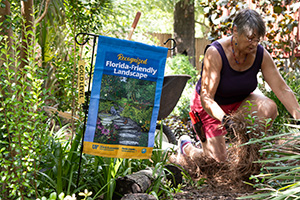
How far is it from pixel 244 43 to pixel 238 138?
74 centimetres

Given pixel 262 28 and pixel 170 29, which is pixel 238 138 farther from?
pixel 170 29

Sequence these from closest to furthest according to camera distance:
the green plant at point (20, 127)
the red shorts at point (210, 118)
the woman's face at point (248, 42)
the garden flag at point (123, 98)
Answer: the green plant at point (20, 127) < the garden flag at point (123, 98) < the woman's face at point (248, 42) < the red shorts at point (210, 118)

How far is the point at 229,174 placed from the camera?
2.96 m

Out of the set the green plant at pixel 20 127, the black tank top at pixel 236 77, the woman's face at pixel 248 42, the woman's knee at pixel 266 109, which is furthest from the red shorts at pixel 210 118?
the green plant at pixel 20 127

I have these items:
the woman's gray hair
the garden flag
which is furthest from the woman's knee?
the garden flag

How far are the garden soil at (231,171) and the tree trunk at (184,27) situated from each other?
8.28m

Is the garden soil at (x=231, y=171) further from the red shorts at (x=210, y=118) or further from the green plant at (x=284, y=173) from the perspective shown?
the green plant at (x=284, y=173)

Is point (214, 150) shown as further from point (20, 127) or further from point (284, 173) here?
point (20, 127)

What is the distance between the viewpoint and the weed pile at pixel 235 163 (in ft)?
8.82

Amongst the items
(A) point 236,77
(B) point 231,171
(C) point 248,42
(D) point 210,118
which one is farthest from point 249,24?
(B) point 231,171

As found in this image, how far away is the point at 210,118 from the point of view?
11.3ft

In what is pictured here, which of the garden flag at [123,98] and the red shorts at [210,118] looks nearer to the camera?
the garden flag at [123,98]

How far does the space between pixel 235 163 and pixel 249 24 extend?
1.07 metres

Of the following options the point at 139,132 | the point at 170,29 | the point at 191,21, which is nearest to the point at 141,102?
the point at 139,132
